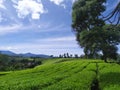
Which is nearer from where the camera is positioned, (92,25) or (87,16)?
(87,16)

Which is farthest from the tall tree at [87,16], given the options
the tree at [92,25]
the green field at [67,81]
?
the green field at [67,81]

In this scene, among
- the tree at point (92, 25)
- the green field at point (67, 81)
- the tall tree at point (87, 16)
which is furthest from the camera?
the tall tree at point (87, 16)

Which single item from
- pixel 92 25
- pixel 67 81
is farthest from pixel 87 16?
pixel 67 81

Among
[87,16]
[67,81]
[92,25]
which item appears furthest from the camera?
[92,25]

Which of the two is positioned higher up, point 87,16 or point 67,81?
point 87,16

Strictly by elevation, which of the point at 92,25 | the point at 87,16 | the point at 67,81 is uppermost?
the point at 87,16

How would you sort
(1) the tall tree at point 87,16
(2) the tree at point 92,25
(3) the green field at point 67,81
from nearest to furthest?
(3) the green field at point 67,81
(2) the tree at point 92,25
(1) the tall tree at point 87,16

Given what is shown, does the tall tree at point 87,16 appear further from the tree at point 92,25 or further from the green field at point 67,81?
the green field at point 67,81

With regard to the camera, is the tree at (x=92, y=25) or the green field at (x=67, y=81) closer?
the green field at (x=67, y=81)

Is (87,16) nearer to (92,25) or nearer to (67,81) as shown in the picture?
(92,25)

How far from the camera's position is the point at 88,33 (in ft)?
124

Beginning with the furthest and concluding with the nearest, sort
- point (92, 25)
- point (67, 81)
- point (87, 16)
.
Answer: point (92, 25) → point (87, 16) → point (67, 81)

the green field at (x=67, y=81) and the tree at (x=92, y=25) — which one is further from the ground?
the tree at (x=92, y=25)

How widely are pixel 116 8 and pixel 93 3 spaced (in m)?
19.2
